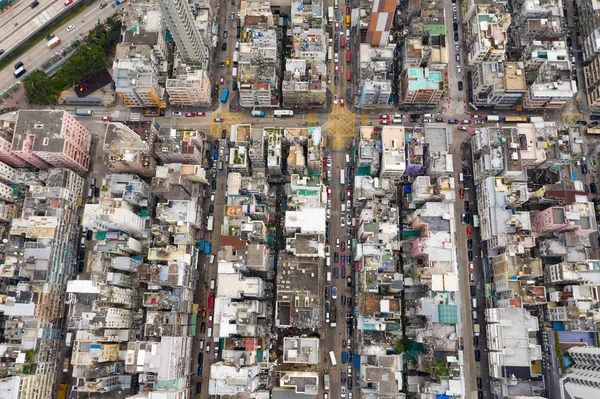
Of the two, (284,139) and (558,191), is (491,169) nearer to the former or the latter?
(558,191)

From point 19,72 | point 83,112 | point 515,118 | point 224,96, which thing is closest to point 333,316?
point 224,96

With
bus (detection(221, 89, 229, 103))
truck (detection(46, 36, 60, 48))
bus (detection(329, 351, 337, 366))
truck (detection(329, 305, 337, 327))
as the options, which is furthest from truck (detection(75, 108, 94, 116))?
bus (detection(329, 351, 337, 366))

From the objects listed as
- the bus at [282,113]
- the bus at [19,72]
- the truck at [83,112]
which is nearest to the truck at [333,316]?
the bus at [282,113]

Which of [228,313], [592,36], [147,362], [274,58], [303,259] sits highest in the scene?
[592,36]

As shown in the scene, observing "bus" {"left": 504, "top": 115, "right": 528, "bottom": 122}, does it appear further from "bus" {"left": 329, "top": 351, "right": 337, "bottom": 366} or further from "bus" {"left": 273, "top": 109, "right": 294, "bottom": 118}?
"bus" {"left": 329, "top": 351, "right": 337, "bottom": 366}

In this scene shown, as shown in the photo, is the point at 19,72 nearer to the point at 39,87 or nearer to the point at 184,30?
the point at 39,87

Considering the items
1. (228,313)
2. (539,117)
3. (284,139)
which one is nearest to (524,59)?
(539,117)

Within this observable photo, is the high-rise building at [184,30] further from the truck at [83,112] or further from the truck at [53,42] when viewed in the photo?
the truck at [53,42]
